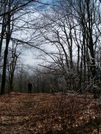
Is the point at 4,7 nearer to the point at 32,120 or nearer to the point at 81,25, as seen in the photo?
the point at 32,120

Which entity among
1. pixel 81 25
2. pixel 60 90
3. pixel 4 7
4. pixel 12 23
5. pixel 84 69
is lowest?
pixel 60 90

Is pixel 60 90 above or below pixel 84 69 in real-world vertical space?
below

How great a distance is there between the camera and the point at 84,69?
664cm

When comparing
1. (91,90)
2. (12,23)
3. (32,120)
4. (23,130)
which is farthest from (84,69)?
(12,23)

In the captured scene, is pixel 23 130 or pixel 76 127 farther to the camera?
pixel 23 130

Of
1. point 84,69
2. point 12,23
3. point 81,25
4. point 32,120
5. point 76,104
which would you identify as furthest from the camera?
point 81,25

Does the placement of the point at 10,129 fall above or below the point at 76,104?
below

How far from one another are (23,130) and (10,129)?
441 mm

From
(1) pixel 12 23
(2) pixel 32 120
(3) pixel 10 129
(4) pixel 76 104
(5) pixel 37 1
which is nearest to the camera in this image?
(5) pixel 37 1

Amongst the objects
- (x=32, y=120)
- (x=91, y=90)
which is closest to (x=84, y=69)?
(x=91, y=90)

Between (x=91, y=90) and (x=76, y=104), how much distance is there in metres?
0.63

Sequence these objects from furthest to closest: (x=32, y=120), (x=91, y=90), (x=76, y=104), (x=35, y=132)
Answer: (x=32, y=120) → (x=35, y=132) → (x=91, y=90) → (x=76, y=104)

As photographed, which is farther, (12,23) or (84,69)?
(84,69)

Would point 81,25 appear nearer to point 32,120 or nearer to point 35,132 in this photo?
point 32,120
